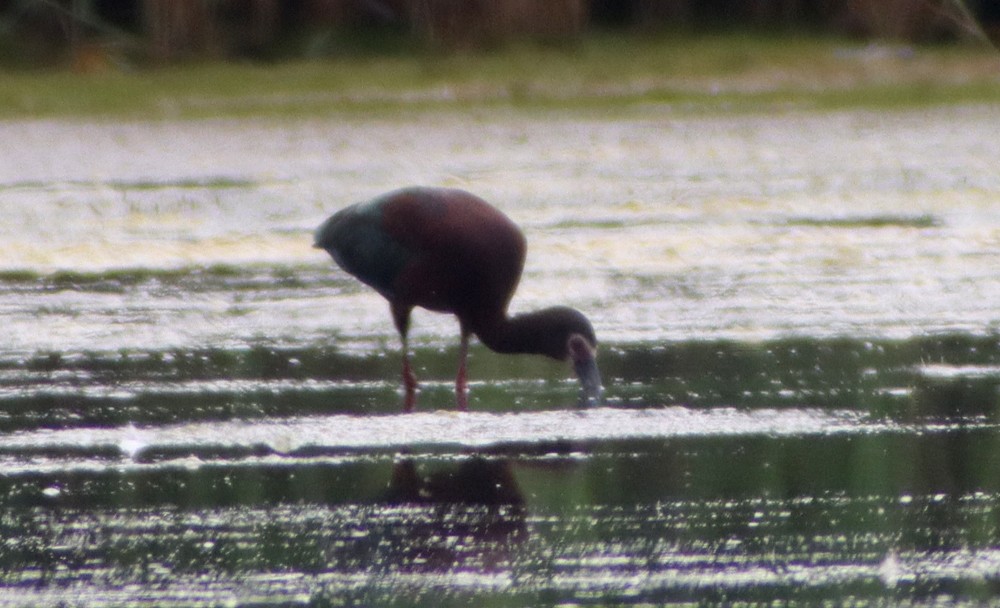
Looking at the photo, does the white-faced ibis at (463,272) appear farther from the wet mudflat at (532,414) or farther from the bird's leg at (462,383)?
the wet mudflat at (532,414)

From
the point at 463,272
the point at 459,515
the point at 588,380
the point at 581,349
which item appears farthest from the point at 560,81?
the point at 459,515

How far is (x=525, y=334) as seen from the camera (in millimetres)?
6426

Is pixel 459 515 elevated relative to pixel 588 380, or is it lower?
elevated

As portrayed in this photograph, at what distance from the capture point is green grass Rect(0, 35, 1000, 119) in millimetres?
17766

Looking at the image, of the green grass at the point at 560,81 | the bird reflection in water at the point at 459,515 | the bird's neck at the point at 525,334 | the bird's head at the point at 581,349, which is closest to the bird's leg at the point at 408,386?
the bird's neck at the point at 525,334

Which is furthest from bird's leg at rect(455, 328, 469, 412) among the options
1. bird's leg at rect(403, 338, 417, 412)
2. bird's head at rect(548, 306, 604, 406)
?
bird's head at rect(548, 306, 604, 406)

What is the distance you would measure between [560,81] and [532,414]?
43.7 ft

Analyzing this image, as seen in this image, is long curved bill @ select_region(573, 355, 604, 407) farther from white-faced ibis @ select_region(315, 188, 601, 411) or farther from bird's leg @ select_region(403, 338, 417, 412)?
bird's leg @ select_region(403, 338, 417, 412)

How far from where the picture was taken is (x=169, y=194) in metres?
12.7

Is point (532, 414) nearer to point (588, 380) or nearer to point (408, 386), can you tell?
point (588, 380)

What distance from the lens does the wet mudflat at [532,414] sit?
4.21m

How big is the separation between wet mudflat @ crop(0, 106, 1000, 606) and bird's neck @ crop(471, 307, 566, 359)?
14 cm

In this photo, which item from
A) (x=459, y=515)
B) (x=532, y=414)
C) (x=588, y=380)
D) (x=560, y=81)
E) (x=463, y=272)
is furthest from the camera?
(x=560, y=81)

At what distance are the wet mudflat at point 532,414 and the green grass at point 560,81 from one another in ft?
18.1
